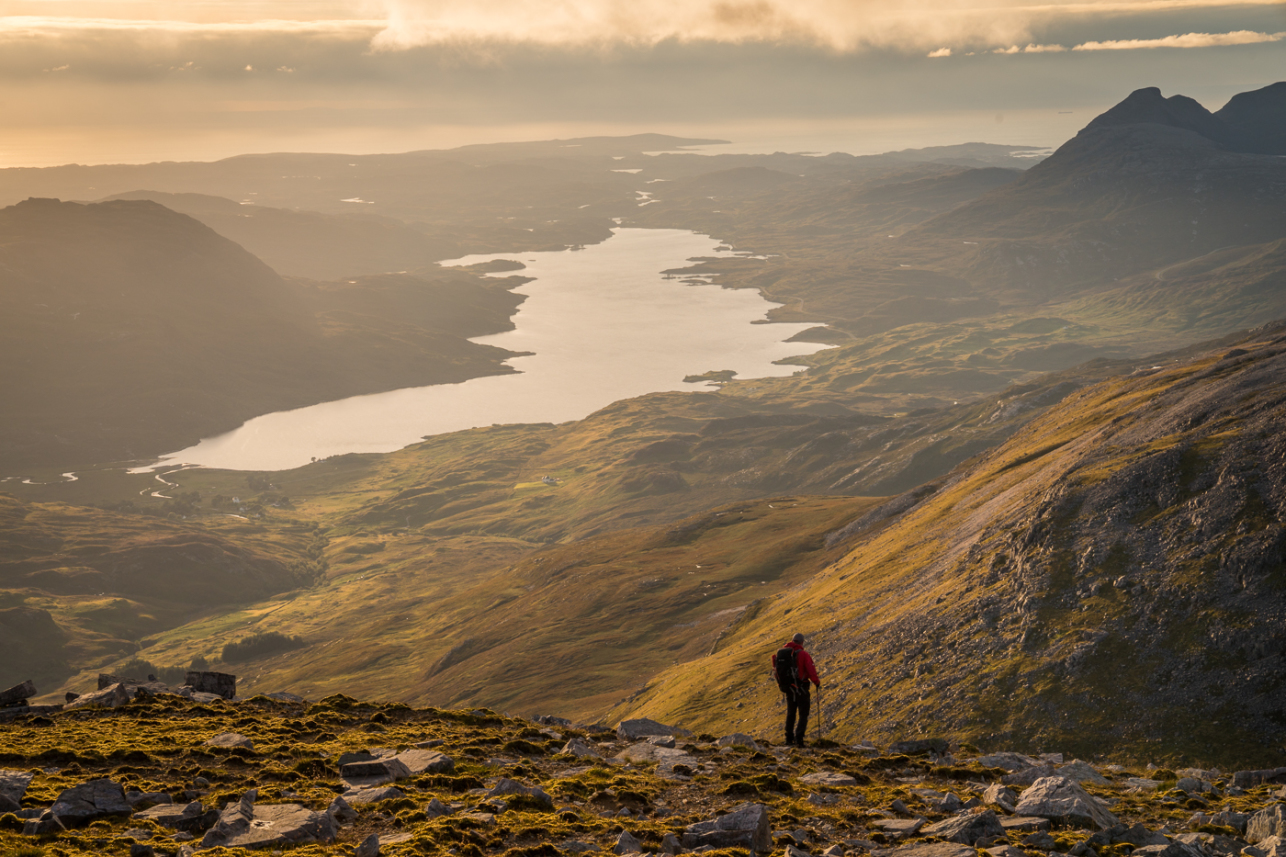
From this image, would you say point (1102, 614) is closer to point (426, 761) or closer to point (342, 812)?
point (426, 761)

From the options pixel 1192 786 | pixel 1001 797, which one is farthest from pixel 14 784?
pixel 1192 786

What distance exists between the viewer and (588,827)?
2747 cm

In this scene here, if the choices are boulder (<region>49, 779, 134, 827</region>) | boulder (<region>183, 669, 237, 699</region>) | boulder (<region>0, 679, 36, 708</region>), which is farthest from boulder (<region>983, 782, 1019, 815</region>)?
boulder (<region>0, 679, 36, 708</region>)

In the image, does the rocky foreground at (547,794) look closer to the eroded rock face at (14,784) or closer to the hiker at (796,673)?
the eroded rock face at (14,784)

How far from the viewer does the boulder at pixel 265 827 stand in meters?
24.7

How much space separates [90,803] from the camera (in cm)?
2630

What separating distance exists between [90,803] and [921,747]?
3147 centimetres

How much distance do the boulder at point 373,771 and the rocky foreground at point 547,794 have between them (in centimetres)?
7

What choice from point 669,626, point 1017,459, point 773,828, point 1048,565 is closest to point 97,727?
point 773,828

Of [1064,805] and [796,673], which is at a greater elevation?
[1064,805]

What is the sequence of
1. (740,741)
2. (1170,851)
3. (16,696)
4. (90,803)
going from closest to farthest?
(1170,851) → (90,803) → (740,741) → (16,696)

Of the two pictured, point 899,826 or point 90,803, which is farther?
point 899,826

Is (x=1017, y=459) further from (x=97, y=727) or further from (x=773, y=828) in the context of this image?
(x=97, y=727)

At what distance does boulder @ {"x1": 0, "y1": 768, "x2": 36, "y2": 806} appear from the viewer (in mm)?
26422
